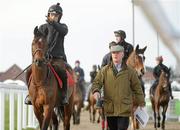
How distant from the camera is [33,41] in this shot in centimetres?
1327

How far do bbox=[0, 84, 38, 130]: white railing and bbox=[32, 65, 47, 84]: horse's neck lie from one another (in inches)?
110

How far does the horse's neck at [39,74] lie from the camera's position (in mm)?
13336

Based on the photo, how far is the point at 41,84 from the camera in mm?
13500

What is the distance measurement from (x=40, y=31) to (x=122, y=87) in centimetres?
287

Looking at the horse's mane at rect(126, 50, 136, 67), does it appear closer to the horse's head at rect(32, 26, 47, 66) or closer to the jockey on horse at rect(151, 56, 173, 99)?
the horse's head at rect(32, 26, 47, 66)

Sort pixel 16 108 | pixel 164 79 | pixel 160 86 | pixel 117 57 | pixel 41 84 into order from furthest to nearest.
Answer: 1. pixel 160 86
2. pixel 164 79
3. pixel 16 108
4. pixel 41 84
5. pixel 117 57

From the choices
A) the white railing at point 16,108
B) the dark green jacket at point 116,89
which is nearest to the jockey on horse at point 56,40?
the white railing at point 16,108

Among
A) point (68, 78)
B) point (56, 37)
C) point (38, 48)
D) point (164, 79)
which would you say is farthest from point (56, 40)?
point (164, 79)

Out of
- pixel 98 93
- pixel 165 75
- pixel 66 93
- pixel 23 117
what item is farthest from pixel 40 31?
pixel 165 75

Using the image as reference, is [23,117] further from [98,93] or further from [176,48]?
[98,93]

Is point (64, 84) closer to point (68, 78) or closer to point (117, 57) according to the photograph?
point (68, 78)

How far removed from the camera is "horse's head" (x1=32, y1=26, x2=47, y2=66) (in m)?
13.0

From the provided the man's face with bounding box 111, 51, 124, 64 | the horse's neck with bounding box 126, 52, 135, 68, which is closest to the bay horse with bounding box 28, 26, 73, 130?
the man's face with bounding box 111, 51, 124, 64

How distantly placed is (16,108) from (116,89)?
33.5 ft
